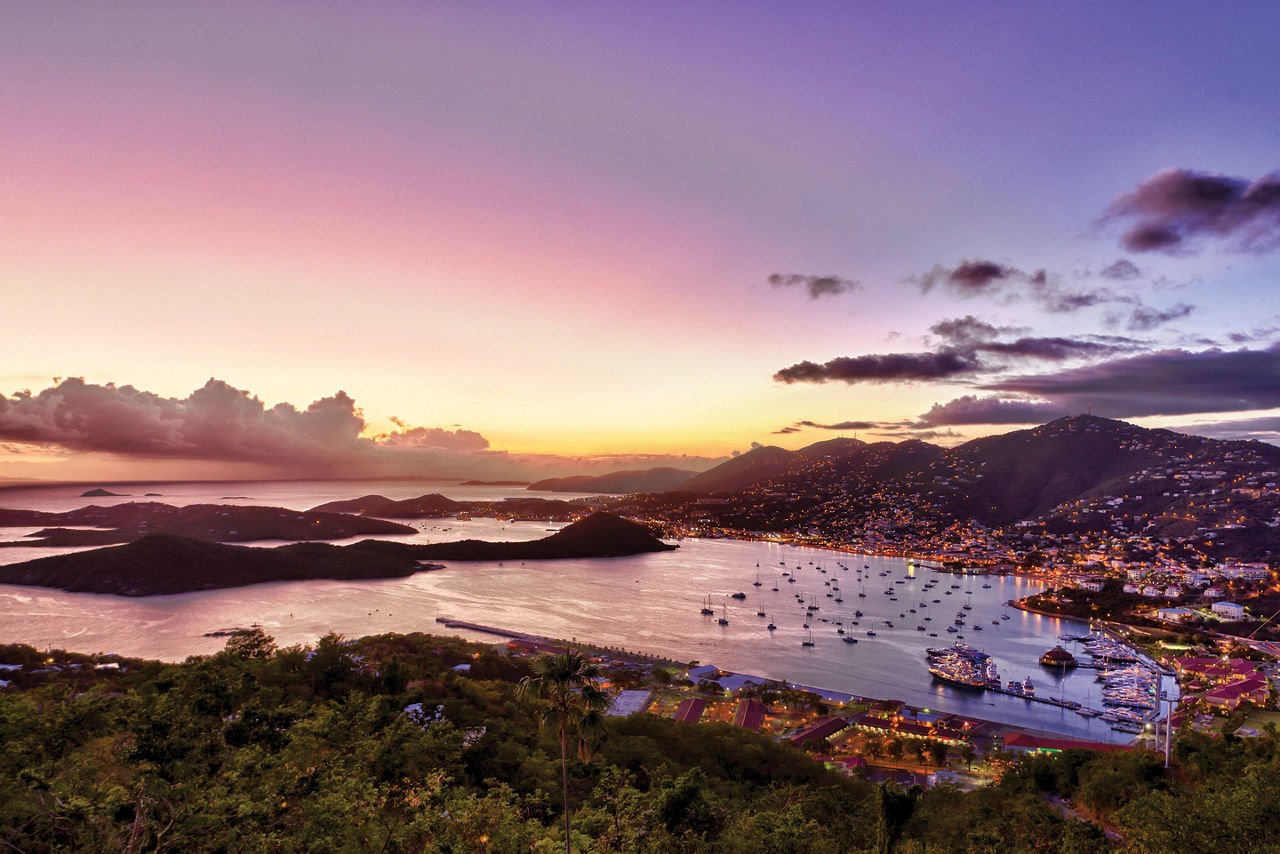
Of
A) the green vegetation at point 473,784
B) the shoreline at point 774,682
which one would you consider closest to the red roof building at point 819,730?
the shoreline at point 774,682

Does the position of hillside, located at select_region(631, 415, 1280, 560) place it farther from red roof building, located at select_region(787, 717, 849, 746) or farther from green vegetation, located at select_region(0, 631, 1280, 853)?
green vegetation, located at select_region(0, 631, 1280, 853)

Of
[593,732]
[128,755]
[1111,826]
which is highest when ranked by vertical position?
[593,732]

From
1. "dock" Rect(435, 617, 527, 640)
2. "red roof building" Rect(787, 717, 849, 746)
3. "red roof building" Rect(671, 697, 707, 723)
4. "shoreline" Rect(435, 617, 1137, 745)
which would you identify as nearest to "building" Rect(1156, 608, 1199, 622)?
"shoreline" Rect(435, 617, 1137, 745)

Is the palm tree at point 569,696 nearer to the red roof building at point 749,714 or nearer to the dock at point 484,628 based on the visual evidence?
the red roof building at point 749,714

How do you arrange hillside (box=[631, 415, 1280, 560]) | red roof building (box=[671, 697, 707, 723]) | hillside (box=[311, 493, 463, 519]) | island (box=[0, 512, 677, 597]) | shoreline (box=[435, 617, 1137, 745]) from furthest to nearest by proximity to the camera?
hillside (box=[311, 493, 463, 519]) < hillside (box=[631, 415, 1280, 560]) < island (box=[0, 512, 677, 597]) < shoreline (box=[435, 617, 1137, 745]) < red roof building (box=[671, 697, 707, 723])

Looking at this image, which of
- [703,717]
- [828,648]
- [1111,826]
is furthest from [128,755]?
[828,648]

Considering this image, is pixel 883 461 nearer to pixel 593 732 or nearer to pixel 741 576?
pixel 741 576

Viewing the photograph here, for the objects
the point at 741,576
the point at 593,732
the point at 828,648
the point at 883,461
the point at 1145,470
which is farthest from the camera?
the point at 883,461
